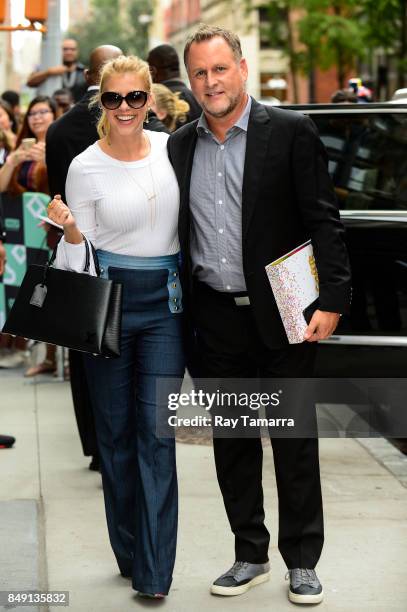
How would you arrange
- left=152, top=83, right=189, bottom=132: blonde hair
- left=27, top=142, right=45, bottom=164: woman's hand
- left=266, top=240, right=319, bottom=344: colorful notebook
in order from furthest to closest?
left=27, top=142, right=45, bottom=164: woman's hand, left=152, top=83, right=189, bottom=132: blonde hair, left=266, top=240, right=319, bottom=344: colorful notebook

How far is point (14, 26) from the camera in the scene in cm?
1081

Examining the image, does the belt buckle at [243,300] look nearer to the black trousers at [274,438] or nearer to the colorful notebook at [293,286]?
the black trousers at [274,438]

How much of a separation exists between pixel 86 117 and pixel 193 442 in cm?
191

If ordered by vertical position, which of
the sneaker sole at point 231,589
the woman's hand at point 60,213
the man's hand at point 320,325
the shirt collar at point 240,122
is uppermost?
the shirt collar at point 240,122

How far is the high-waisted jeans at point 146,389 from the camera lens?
4.66 metres

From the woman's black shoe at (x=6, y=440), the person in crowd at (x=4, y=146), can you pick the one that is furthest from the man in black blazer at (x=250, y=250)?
the person in crowd at (x=4, y=146)

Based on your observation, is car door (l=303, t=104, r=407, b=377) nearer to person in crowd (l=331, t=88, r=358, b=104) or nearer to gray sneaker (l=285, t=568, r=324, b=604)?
gray sneaker (l=285, t=568, r=324, b=604)

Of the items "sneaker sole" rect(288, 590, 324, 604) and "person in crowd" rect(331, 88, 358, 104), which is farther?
"person in crowd" rect(331, 88, 358, 104)

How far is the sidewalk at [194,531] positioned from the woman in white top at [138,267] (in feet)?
1.02

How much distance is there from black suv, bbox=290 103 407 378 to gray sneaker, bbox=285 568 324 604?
227 centimetres

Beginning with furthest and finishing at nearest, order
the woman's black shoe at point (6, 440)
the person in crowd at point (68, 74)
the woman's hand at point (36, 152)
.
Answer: the person in crowd at point (68, 74) < the woman's hand at point (36, 152) < the woman's black shoe at point (6, 440)

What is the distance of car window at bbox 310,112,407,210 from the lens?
720cm

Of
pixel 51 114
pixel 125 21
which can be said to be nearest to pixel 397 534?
pixel 51 114

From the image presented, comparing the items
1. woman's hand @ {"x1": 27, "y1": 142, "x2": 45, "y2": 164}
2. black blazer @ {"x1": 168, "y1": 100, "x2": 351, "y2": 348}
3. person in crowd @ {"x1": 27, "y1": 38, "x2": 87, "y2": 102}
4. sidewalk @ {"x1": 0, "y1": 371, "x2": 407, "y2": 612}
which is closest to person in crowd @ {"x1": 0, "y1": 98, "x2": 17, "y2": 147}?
woman's hand @ {"x1": 27, "y1": 142, "x2": 45, "y2": 164}
